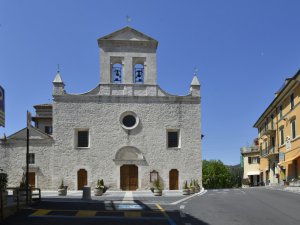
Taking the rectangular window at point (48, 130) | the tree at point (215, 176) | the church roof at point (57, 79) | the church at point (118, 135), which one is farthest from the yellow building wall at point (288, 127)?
the tree at point (215, 176)

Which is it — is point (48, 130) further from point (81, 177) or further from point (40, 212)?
point (40, 212)

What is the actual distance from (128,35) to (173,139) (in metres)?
11.2

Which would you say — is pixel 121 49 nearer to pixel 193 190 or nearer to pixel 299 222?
pixel 193 190

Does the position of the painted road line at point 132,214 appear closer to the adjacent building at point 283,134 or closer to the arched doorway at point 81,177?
the adjacent building at point 283,134

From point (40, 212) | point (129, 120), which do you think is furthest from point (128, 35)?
point (40, 212)

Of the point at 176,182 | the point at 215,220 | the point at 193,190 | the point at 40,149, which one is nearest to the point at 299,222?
the point at 215,220

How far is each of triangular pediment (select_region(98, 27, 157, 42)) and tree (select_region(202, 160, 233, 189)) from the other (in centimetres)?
5721

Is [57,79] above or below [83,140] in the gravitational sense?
above

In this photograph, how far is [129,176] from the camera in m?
43.4

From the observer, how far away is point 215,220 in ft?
45.6

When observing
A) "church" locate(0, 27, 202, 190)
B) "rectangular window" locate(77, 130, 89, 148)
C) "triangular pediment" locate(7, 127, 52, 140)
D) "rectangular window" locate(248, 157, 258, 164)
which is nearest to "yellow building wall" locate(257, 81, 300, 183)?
"church" locate(0, 27, 202, 190)

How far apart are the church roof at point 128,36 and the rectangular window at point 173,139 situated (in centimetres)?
906

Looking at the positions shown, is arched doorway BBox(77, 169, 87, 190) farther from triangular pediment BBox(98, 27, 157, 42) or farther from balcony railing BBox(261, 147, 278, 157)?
balcony railing BBox(261, 147, 278, 157)

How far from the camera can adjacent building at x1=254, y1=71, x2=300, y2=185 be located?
40.8m
